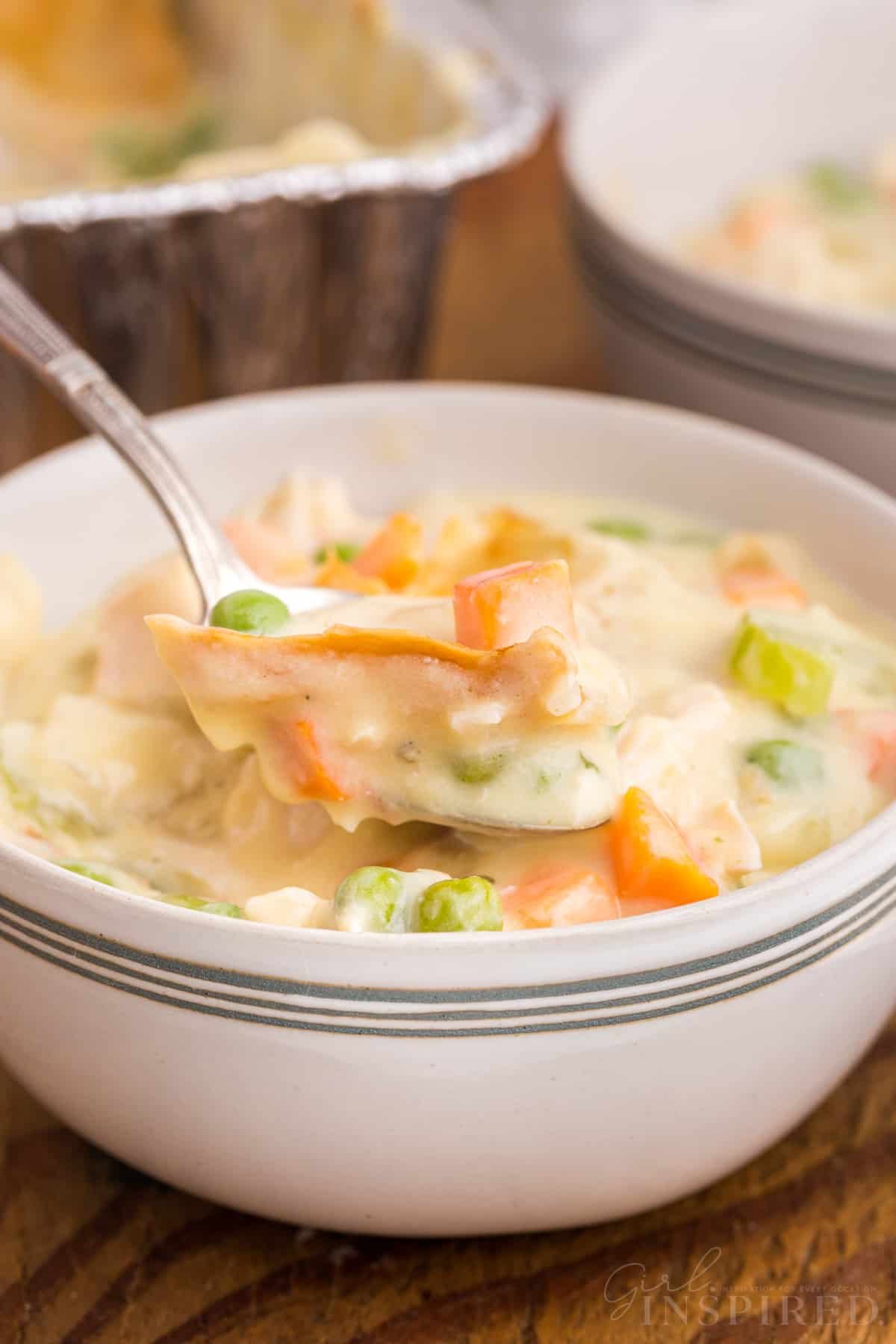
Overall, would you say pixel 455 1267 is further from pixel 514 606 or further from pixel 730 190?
pixel 730 190

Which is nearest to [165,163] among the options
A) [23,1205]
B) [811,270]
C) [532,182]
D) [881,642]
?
[532,182]

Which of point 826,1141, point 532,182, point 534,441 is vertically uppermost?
point 534,441

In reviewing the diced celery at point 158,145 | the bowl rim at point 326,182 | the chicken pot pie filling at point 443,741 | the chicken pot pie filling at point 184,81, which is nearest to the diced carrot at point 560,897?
the chicken pot pie filling at point 443,741

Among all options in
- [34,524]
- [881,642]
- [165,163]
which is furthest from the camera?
[165,163]

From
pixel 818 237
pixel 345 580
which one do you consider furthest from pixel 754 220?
pixel 345 580

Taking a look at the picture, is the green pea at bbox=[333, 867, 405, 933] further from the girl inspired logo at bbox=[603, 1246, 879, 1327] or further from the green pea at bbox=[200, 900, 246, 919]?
the girl inspired logo at bbox=[603, 1246, 879, 1327]

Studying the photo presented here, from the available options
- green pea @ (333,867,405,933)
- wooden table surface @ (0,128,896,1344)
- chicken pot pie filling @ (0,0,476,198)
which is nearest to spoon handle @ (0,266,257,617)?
green pea @ (333,867,405,933)

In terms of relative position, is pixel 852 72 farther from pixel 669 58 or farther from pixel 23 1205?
pixel 23 1205
